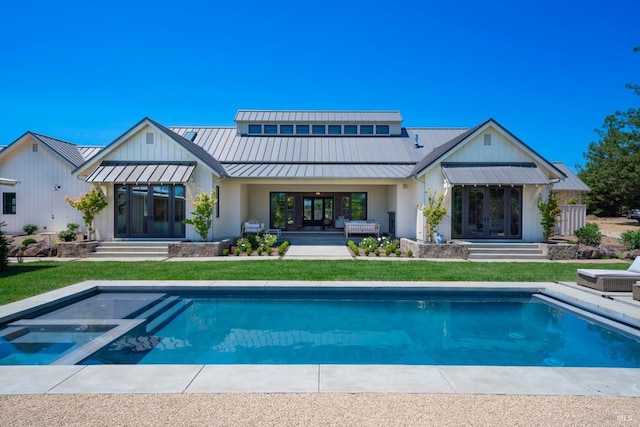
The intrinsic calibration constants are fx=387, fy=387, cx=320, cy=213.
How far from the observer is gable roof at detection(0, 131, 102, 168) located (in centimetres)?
1980

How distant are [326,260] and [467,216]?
22.7ft

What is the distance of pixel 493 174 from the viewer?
16375 mm

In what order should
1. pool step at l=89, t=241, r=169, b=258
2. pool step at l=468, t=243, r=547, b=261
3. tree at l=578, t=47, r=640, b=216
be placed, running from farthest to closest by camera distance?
tree at l=578, t=47, r=640, b=216
pool step at l=89, t=241, r=169, b=258
pool step at l=468, t=243, r=547, b=261

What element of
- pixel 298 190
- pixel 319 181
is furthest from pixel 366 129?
pixel 319 181

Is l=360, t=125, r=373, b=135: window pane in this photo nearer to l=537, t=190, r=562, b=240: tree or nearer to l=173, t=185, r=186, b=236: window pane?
l=537, t=190, r=562, b=240: tree

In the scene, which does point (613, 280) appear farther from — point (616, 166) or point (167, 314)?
point (616, 166)

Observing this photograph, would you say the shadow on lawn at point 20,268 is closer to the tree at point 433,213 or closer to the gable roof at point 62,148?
the gable roof at point 62,148

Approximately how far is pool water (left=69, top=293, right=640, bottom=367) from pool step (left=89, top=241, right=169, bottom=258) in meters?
7.74

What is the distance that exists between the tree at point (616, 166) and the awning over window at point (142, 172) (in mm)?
30696

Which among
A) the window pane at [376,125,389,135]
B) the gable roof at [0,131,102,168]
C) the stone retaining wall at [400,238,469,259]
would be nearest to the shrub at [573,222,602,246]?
the stone retaining wall at [400,238,469,259]

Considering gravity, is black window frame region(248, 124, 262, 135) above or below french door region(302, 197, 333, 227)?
above

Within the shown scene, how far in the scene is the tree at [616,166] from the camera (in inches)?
1250

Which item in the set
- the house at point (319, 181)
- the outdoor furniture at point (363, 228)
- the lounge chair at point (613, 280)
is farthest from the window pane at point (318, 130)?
the lounge chair at point (613, 280)

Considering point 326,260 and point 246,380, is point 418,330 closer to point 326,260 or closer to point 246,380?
point 246,380
